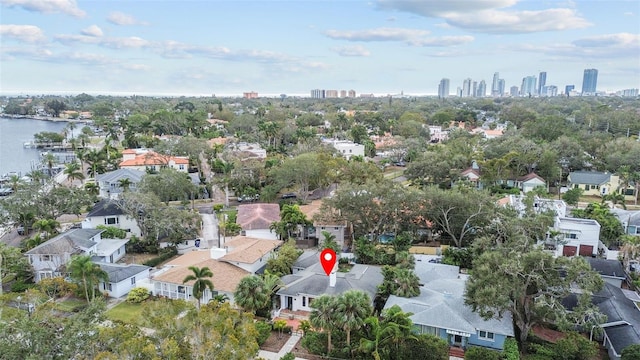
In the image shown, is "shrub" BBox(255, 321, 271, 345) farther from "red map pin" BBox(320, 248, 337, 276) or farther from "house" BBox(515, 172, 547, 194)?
"house" BBox(515, 172, 547, 194)

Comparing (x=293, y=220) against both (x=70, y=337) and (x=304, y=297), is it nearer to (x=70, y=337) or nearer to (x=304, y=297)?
(x=304, y=297)

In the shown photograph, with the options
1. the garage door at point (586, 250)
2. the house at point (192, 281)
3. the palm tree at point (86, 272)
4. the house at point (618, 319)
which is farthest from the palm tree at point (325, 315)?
the garage door at point (586, 250)

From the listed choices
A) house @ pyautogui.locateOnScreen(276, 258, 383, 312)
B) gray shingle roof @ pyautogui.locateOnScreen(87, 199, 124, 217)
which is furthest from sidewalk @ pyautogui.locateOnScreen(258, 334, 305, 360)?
gray shingle roof @ pyautogui.locateOnScreen(87, 199, 124, 217)

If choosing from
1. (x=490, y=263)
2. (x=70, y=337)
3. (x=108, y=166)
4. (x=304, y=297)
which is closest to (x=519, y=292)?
(x=490, y=263)

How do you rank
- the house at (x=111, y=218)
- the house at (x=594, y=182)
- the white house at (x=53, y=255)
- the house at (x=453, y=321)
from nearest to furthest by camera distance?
the house at (x=453, y=321), the white house at (x=53, y=255), the house at (x=111, y=218), the house at (x=594, y=182)

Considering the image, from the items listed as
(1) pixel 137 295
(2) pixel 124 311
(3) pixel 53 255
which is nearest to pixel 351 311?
(2) pixel 124 311

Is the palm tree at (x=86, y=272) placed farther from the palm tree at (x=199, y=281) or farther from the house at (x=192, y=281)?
the palm tree at (x=199, y=281)

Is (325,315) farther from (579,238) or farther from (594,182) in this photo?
(594,182)

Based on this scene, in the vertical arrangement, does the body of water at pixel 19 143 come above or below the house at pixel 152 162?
below
